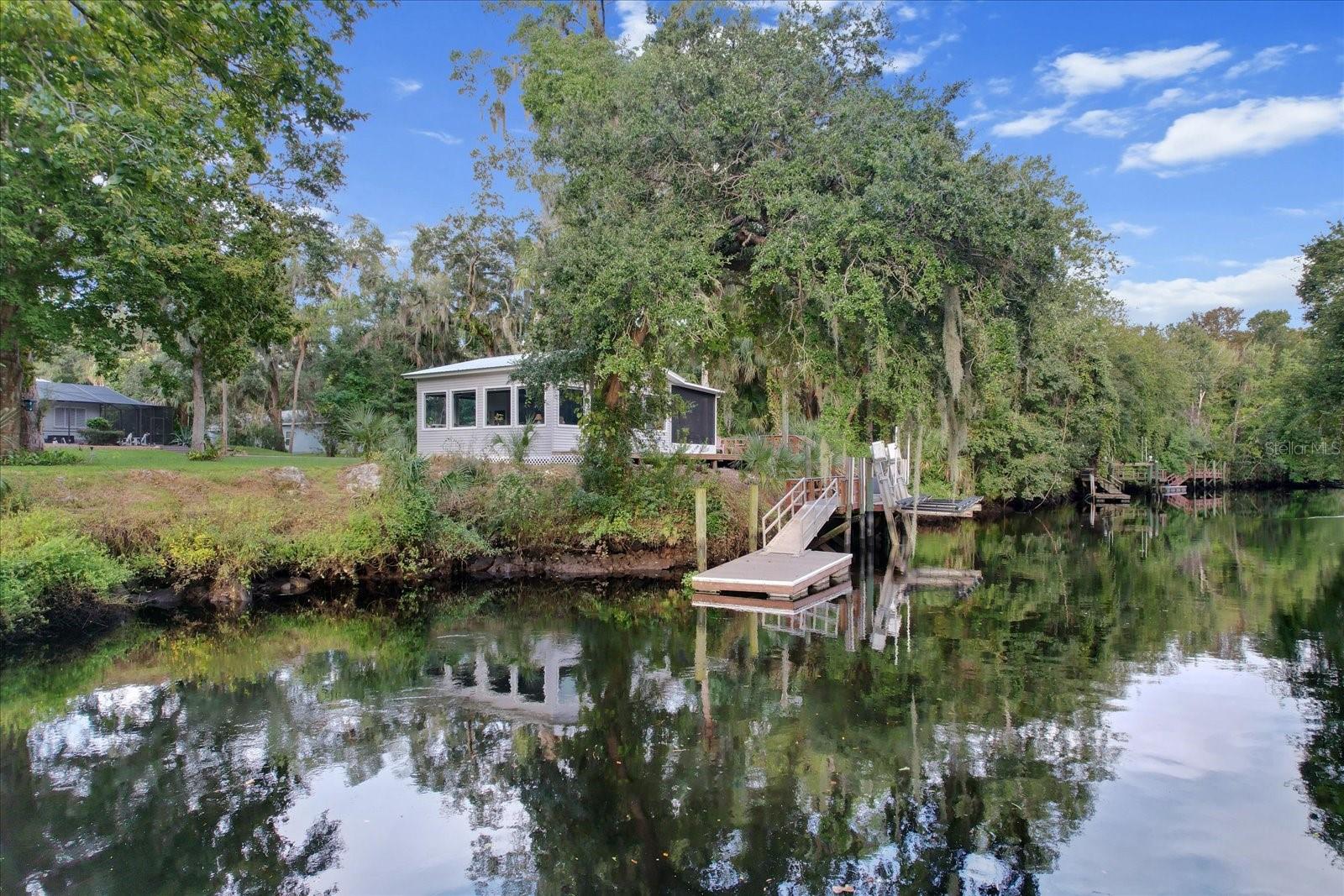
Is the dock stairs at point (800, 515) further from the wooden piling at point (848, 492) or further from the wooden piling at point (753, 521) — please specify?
the wooden piling at point (848, 492)

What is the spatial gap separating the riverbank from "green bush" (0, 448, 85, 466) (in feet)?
1.50

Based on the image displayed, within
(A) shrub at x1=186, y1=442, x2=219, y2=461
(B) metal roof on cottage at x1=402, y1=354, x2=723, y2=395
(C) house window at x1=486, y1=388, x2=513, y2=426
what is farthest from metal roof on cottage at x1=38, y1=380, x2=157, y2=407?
(C) house window at x1=486, y1=388, x2=513, y2=426

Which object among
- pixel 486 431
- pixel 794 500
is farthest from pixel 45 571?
pixel 794 500

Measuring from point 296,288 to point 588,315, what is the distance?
2273cm

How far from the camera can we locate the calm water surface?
5.35 meters

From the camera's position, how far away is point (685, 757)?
23.4 ft

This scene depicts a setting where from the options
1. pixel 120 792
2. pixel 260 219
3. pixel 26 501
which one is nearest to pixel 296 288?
pixel 260 219

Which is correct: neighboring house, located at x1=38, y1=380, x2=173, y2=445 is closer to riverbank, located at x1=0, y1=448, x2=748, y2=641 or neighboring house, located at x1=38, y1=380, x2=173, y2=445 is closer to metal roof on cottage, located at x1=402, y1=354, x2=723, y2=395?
riverbank, located at x1=0, y1=448, x2=748, y2=641

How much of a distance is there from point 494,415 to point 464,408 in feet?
4.48

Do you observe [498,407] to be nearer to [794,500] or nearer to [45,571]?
[794,500]

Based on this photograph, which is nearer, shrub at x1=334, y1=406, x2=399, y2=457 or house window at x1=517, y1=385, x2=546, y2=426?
shrub at x1=334, y1=406, x2=399, y2=457

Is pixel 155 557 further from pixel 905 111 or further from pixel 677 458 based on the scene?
pixel 905 111

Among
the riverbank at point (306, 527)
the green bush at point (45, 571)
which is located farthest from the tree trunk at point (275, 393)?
the green bush at point (45, 571)

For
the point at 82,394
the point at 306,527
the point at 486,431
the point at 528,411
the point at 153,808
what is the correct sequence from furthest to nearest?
1. the point at 82,394
2. the point at 486,431
3. the point at 528,411
4. the point at 306,527
5. the point at 153,808
